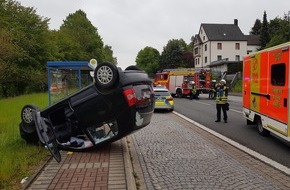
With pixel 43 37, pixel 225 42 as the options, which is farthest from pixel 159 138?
pixel 225 42

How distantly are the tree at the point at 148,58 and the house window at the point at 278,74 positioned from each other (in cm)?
11289

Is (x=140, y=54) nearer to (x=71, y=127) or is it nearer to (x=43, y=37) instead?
(x=43, y=37)

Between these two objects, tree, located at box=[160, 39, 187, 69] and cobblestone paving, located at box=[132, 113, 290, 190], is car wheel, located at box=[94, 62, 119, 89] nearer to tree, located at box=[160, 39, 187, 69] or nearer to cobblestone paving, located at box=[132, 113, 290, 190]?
cobblestone paving, located at box=[132, 113, 290, 190]

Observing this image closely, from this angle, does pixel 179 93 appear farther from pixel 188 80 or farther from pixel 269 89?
pixel 269 89

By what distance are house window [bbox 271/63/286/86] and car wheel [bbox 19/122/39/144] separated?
6058 mm

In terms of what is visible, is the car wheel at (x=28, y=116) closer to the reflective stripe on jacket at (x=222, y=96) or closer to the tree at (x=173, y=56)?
the reflective stripe on jacket at (x=222, y=96)

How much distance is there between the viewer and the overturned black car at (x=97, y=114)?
770cm

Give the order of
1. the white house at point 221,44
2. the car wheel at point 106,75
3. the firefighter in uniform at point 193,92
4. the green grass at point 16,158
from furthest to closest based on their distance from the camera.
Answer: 1. the white house at point 221,44
2. the firefighter in uniform at point 193,92
3. the car wheel at point 106,75
4. the green grass at point 16,158

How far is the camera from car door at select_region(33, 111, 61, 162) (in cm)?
731

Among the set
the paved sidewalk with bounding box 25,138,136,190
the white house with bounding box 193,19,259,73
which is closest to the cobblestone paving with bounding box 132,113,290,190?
the paved sidewalk with bounding box 25,138,136,190

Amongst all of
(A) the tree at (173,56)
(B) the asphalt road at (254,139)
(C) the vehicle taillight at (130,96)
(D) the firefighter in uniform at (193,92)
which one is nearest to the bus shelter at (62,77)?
(B) the asphalt road at (254,139)

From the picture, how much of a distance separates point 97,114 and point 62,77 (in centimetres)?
979

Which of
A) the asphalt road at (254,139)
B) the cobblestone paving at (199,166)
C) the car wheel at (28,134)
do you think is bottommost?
the asphalt road at (254,139)

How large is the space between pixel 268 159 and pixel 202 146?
6.19ft
